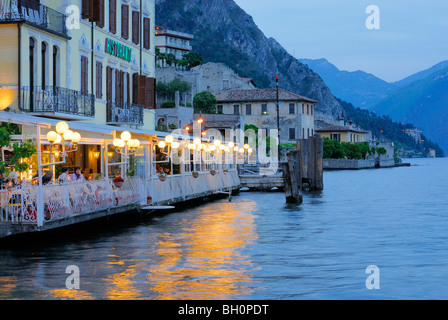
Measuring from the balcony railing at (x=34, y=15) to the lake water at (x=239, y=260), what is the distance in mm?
8802

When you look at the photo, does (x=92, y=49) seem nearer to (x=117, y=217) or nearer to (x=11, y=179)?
(x=117, y=217)

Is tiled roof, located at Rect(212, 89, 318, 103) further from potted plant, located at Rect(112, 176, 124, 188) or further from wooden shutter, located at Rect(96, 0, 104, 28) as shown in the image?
A: potted plant, located at Rect(112, 176, 124, 188)

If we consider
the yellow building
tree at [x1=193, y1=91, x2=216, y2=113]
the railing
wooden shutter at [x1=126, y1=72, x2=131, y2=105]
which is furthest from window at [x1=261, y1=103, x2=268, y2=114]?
the railing

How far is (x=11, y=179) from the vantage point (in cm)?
2323

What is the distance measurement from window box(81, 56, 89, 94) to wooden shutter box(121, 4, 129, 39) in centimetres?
529

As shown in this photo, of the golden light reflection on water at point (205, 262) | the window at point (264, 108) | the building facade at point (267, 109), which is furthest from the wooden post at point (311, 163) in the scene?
the window at point (264, 108)

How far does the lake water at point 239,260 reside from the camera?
16.0 metres

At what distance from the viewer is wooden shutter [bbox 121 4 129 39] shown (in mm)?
38688

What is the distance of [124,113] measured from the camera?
1505 inches

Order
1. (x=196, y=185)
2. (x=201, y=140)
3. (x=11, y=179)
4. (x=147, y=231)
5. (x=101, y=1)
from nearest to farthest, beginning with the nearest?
(x=11, y=179) → (x=147, y=231) → (x=101, y=1) → (x=196, y=185) → (x=201, y=140)

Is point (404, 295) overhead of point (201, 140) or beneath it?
beneath

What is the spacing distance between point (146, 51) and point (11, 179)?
69.1 ft

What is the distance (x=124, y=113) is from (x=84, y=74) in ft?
16.0
